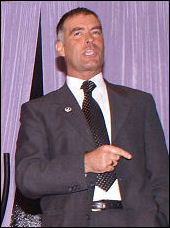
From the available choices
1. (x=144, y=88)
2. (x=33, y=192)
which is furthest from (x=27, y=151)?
(x=144, y=88)

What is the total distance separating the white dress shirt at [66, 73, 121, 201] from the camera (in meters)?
2.43

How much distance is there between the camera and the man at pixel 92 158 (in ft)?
7.70

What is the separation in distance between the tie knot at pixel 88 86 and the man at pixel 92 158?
1cm

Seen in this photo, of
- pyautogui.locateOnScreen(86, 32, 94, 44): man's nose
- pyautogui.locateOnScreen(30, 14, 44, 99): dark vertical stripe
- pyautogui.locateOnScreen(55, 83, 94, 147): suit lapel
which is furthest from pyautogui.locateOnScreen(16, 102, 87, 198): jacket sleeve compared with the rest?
pyautogui.locateOnScreen(30, 14, 44, 99): dark vertical stripe

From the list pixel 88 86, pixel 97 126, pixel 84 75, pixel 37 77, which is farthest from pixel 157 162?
pixel 37 77

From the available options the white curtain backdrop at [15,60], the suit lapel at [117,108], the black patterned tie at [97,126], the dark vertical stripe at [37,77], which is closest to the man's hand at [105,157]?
the black patterned tie at [97,126]

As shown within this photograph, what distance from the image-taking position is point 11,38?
13.9 ft

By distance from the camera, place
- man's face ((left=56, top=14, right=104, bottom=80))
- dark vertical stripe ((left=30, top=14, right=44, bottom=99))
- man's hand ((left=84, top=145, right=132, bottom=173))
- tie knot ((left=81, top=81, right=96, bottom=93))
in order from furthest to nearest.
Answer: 1. dark vertical stripe ((left=30, top=14, right=44, bottom=99))
2. man's face ((left=56, top=14, right=104, bottom=80))
3. tie knot ((left=81, top=81, right=96, bottom=93))
4. man's hand ((left=84, top=145, right=132, bottom=173))

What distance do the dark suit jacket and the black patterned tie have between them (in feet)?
0.12

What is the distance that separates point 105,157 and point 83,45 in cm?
89

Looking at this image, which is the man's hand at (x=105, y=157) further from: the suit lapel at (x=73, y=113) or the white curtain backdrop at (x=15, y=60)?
the white curtain backdrop at (x=15, y=60)

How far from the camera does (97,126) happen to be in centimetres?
256

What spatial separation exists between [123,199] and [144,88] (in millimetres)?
1902

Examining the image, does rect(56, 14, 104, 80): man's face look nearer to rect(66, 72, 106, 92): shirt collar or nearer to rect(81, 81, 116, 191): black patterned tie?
rect(66, 72, 106, 92): shirt collar
